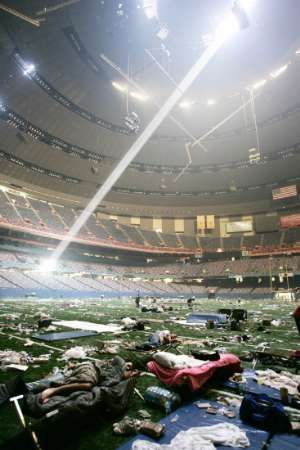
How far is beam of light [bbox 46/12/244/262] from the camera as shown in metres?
33.1

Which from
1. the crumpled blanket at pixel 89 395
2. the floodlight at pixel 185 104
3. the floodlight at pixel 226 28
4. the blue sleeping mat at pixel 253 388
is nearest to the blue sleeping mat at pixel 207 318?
the blue sleeping mat at pixel 253 388

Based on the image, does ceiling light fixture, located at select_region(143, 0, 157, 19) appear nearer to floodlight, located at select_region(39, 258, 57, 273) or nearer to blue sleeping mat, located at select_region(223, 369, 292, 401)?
blue sleeping mat, located at select_region(223, 369, 292, 401)

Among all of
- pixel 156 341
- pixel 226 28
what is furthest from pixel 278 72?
pixel 156 341

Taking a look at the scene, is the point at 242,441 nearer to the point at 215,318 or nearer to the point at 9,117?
the point at 215,318

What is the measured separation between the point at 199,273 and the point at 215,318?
36.9 metres

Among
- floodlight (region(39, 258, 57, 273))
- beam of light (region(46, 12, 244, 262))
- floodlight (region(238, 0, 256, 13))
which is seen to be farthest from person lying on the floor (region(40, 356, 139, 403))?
beam of light (region(46, 12, 244, 262))

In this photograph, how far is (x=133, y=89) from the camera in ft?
121

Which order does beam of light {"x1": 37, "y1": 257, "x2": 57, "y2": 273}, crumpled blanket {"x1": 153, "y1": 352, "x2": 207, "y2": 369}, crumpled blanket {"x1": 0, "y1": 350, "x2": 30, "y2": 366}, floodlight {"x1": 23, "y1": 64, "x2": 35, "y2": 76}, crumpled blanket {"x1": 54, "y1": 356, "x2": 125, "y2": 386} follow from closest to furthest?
crumpled blanket {"x1": 54, "y1": 356, "x2": 125, "y2": 386} → crumpled blanket {"x1": 153, "y1": 352, "x2": 207, "y2": 369} → crumpled blanket {"x1": 0, "y1": 350, "x2": 30, "y2": 366} → floodlight {"x1": 23, "y1": 64, "x2": 35, "y2": 76} → beam of light {"x1": 37, "y1": 257, "x2": 57, "y2": 273}

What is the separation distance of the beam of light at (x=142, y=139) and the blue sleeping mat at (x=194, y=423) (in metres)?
36.3

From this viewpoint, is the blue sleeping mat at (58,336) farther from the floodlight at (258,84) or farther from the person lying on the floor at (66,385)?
the floodlight at (258,84)

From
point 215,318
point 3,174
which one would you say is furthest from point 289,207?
point 3,174

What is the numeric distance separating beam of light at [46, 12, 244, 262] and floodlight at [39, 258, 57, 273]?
0.51 meters

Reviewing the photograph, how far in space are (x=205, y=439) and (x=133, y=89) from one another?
136 ft

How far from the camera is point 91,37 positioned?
90.8ft
